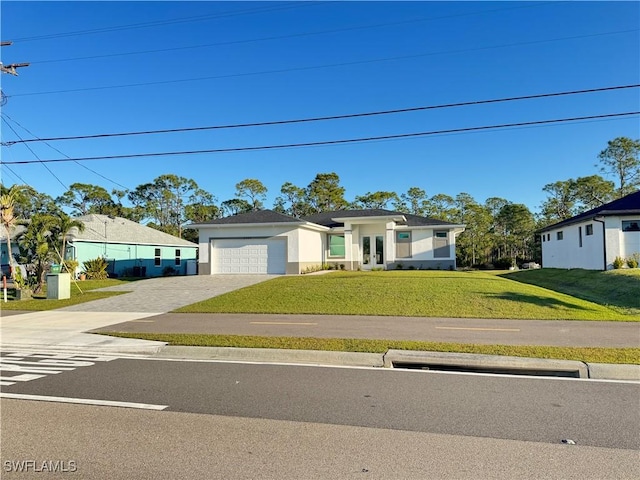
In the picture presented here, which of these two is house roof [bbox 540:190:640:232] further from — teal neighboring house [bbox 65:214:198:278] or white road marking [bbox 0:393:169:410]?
teal neighboring house [bbox 65:214:198:278]

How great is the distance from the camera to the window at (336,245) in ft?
102

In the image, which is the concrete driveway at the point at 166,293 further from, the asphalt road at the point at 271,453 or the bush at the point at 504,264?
the bush at the point at 504,264

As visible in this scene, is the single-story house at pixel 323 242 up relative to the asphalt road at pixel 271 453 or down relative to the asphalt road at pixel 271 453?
up

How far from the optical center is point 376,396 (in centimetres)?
587

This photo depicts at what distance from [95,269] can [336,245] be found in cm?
1660

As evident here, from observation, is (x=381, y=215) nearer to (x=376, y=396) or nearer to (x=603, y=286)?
(x=603, y=286)

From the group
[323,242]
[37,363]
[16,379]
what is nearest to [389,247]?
[323,242]

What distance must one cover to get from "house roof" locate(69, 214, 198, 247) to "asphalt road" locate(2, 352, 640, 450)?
82.4 feet

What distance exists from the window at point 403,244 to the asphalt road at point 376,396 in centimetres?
2426

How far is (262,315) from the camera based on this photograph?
13578 millimetres

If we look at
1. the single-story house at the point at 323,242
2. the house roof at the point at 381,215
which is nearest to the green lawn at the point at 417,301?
the single-story house at the point at 323,242

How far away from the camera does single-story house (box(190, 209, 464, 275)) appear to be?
25734 millimetres

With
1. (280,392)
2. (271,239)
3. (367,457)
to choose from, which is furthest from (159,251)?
(367,457)

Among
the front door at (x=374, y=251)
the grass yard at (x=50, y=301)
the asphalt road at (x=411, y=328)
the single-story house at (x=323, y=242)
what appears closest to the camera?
the asphalt road at (x=411, y=328)
